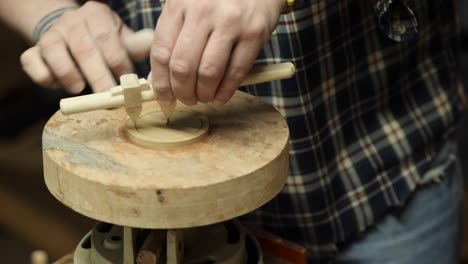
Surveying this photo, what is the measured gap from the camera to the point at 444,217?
136 cm

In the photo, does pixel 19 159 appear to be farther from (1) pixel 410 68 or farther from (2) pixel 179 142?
(2) pixel 179 142

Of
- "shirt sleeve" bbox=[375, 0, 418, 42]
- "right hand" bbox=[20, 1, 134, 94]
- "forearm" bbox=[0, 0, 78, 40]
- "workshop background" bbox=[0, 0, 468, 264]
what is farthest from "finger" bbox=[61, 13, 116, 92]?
"workshop background" bbox=[0, 0, 468, 264]

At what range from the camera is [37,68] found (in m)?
1.01

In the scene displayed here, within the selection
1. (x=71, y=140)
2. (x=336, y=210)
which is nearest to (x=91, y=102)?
(x=71, y=140)

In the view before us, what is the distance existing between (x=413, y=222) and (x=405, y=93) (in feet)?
0.82

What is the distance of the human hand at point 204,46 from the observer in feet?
2.69

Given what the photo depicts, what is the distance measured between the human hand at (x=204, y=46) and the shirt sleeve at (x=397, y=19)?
0.40m

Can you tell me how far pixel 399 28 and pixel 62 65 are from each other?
0.58 m

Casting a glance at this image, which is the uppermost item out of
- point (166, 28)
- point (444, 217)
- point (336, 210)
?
point (166, 28)

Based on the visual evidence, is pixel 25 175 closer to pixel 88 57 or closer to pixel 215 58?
pixel 88 57

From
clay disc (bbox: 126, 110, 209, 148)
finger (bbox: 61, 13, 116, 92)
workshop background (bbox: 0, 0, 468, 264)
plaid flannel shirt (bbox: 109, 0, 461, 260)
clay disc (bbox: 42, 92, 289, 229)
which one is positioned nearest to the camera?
clay disc (bbox: 42, 92, 289, 229)

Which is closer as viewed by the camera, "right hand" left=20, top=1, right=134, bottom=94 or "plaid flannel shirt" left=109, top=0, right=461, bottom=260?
"right hand" left=20, top=1, right=134, bottom=94

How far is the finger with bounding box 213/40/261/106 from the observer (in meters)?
0.84

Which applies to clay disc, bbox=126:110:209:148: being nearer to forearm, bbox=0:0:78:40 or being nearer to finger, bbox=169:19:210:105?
finger, bbox=169:19:210:105
